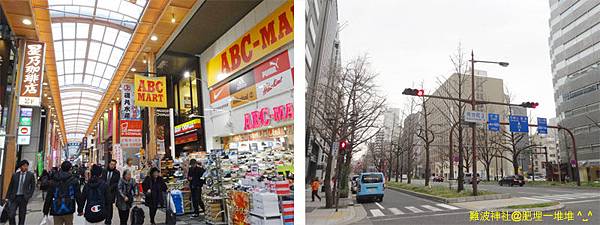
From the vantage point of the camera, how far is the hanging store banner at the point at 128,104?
9.55 m

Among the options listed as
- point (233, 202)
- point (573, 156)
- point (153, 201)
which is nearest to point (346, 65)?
point (573, 156)

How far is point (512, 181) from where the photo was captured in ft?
8.02

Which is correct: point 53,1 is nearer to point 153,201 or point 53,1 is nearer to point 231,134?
point 231,134

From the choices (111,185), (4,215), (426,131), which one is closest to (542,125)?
(426,131)

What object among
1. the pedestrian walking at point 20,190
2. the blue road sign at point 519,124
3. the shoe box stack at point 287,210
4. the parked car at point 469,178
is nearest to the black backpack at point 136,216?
the pedestrian walking at point 20,190

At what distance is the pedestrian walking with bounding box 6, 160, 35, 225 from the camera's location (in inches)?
173

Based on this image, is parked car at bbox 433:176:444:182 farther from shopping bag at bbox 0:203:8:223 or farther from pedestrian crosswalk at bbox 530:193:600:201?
shopping bag at bbox 0:203:8:223

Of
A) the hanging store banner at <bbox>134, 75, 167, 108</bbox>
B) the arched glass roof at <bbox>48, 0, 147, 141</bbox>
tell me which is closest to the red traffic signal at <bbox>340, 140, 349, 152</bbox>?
the arched glass roof at <bbox>48, 0, 147, 141</bbox>

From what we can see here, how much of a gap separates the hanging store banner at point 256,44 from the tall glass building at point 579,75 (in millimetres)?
2715

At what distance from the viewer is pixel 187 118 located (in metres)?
8.30

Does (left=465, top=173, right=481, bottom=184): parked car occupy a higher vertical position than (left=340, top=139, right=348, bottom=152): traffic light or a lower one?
lower

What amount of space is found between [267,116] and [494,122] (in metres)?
3.30

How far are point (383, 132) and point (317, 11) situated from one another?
38.3 inches

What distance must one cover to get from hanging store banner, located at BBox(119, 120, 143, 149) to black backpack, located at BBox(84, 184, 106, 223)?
18.2ft
